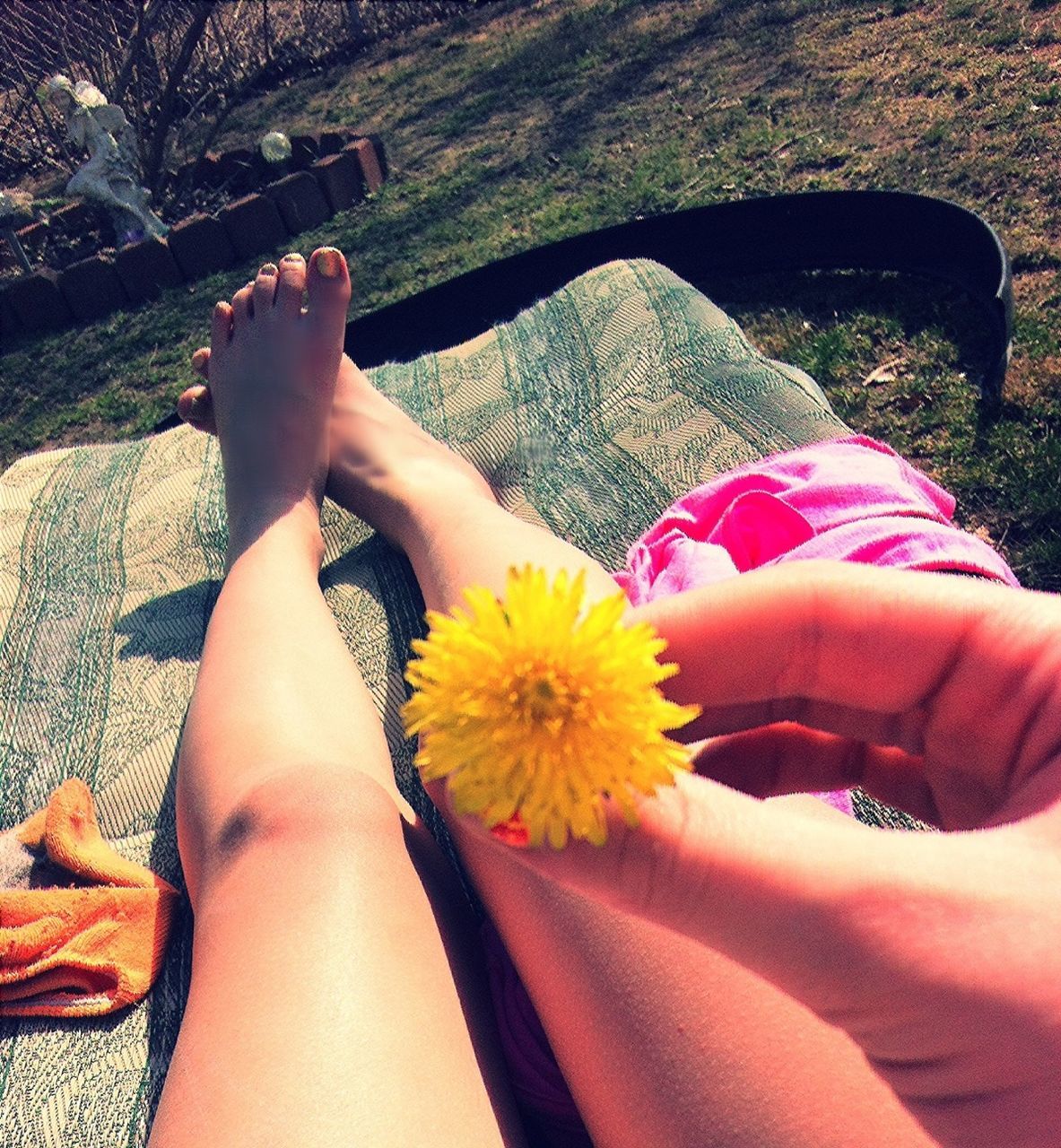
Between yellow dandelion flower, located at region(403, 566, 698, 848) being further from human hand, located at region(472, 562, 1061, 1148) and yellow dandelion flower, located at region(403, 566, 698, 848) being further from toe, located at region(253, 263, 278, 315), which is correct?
toe, located at region(253, 263, 278, 315)

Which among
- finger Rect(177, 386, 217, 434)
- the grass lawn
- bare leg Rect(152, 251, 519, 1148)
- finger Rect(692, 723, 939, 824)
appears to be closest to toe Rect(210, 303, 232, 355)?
finger Rect(177, 386, 217, 434)

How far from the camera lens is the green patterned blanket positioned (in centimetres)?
139

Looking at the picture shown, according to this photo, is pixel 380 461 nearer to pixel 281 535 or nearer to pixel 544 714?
pixel 281 535

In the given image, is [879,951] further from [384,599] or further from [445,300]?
[445,300]

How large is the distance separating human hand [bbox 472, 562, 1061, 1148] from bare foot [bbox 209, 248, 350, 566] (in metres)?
1.35

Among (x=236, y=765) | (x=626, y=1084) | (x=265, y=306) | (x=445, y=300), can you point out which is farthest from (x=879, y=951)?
(x=445, y=300)

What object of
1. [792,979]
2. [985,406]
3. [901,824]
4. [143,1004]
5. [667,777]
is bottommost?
[985,406]

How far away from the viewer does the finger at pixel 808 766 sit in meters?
1.04

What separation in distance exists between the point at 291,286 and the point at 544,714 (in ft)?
7.53

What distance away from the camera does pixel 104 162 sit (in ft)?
16.9

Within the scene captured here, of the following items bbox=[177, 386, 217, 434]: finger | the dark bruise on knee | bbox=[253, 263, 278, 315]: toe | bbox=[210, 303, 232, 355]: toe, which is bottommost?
the dark bruise on knee

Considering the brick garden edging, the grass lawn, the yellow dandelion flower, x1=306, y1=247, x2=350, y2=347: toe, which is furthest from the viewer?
the brick garden edging

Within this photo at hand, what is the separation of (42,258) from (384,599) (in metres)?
4.57

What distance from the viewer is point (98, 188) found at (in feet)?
17.0
